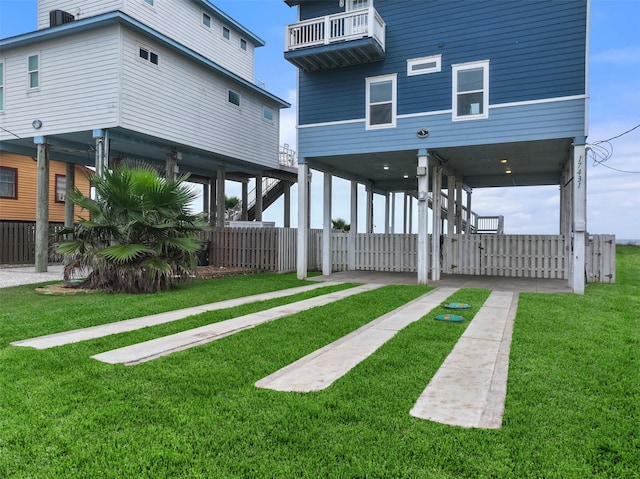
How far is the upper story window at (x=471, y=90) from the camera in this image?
437 inches

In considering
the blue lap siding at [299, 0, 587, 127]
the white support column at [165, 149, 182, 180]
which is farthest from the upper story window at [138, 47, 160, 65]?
the blue lap siding at [299, 0, 587, 127]

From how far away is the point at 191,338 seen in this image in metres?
5.32

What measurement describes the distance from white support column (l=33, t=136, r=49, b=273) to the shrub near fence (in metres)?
2.90

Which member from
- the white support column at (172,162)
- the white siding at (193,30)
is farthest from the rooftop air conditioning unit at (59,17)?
the white support column at (172,162)

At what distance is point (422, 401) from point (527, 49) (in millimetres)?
10129

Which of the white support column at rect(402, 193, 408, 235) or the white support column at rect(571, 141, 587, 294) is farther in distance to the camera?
the white support column at rect(402, 193, 408, 235)

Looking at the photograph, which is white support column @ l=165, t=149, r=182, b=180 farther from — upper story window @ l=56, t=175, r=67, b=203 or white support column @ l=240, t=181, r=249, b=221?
upper story window @ l=56, t=175, r=67, b=203

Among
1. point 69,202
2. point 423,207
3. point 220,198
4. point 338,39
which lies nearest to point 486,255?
point 423,207

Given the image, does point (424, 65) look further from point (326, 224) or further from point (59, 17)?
point (59, 17)

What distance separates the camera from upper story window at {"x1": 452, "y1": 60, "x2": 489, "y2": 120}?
437 inches

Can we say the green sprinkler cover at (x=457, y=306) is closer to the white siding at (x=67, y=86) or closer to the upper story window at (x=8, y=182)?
the white siding at (x=67, y=86)

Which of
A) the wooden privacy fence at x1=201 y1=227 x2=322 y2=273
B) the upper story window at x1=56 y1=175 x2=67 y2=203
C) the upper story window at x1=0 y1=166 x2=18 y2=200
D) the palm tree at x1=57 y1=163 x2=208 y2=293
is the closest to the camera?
the palm tree at x1=57 y1=163 x2=208 y2=293

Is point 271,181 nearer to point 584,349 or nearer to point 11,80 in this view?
point 11,80

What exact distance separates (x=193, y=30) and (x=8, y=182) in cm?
1070
